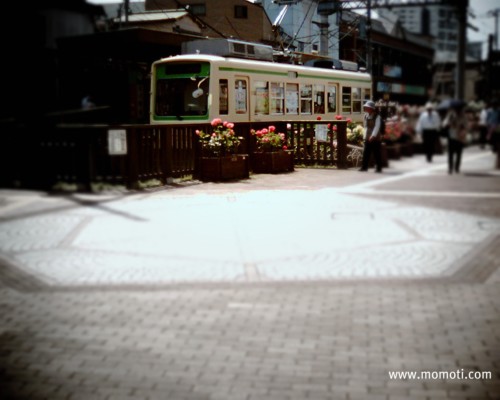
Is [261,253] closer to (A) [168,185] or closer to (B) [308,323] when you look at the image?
(B) [308,323]

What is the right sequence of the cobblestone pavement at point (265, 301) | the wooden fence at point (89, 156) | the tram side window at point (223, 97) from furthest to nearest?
the cobblestone pavement at point (265, 301) < the tram side window at point (223, 97) < the wooden fence at point (89, 156)

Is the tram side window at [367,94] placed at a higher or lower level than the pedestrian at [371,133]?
higher

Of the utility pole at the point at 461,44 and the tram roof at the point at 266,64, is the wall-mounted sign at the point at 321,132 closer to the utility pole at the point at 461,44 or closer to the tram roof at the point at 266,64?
the tram roof at the point at 266,64

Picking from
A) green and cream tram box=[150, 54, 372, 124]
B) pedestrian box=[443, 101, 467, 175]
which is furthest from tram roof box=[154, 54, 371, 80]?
pedestrian box=[443, 101, 467, 175]

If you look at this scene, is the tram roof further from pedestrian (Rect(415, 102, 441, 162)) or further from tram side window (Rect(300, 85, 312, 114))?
pedestrian (Rect(415, 102, 441, 162))

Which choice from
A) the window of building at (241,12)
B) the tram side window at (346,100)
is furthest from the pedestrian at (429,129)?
the window of building at (241,12)

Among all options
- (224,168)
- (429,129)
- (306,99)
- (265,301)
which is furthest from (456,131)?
(265,301)

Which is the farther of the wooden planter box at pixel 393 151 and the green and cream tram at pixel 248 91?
the wooden planter box at pixel 393 151
